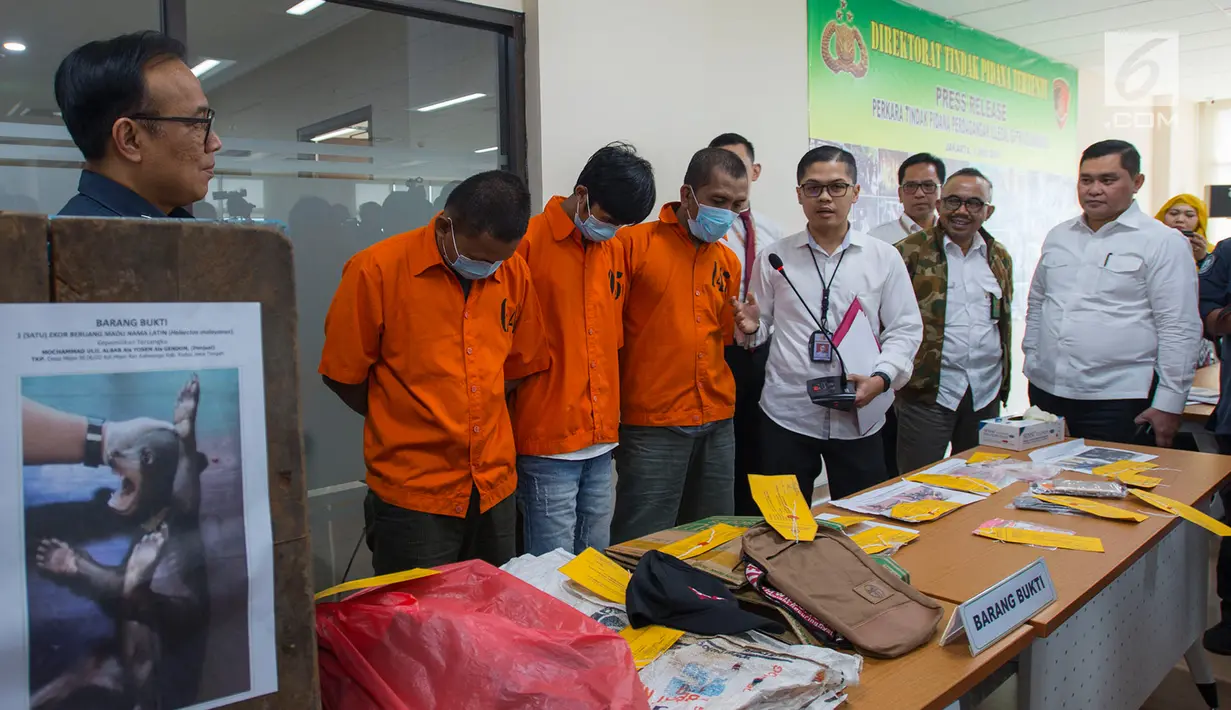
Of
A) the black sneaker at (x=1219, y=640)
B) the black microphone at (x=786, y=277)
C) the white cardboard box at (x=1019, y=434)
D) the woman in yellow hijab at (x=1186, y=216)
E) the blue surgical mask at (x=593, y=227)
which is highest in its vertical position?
the woman in yellow hijab at (x=1186, y=216)

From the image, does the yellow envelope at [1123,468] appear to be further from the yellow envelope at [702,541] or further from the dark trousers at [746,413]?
the yellow envelope at [702,541]

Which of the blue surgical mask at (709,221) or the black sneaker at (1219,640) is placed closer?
the blue surgical mask at (709,221)

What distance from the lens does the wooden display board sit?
561mm

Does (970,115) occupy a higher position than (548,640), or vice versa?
(970,115)

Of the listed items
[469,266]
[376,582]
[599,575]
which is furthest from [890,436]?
[376,582]

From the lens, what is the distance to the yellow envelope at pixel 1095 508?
1.72 meters

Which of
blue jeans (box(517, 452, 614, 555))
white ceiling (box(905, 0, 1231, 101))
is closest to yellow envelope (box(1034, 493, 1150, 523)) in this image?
blue jeans (box(517, 452, 614, 555))

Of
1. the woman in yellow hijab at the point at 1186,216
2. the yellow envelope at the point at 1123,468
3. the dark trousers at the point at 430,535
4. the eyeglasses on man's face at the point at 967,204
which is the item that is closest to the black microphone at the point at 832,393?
the yellow envelope at the point at 1123,468

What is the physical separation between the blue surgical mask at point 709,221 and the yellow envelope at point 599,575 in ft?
3.88

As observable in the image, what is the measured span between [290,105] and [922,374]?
227 centimetres

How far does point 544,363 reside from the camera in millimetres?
1999

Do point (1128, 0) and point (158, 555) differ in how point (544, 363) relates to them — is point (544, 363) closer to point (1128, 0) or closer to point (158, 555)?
point (158, 555)

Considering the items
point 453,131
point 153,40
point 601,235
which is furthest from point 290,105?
point 153,40

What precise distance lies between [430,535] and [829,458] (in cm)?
123
